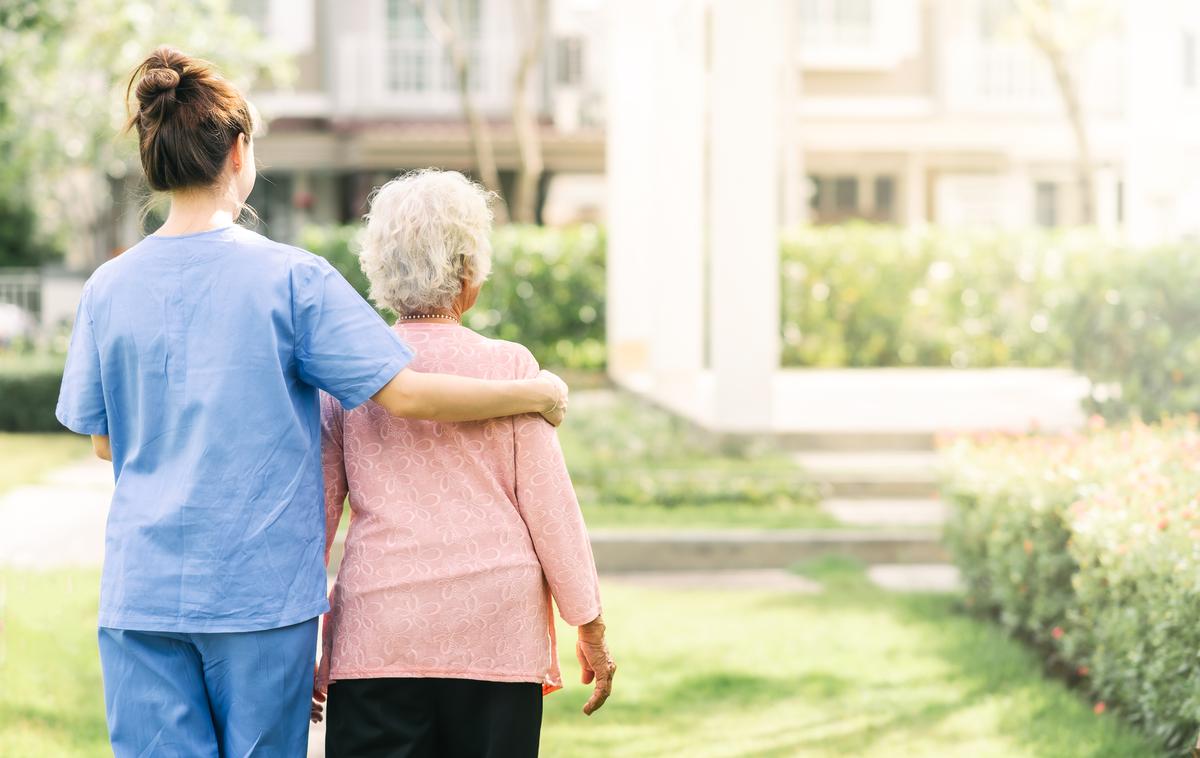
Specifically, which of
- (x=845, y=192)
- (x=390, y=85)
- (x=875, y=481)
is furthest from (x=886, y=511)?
(x=845, y=192)

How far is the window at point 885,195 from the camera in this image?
30.8 m

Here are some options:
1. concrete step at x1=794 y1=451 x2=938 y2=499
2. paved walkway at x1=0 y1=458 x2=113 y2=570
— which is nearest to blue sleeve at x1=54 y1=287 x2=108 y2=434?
paved walkway at x1=0 y1=458 x2=113 y2=570

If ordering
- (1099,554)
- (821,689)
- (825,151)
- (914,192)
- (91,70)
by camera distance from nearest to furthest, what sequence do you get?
1. (1099,554)
2. (821,689)
3. (91,70)
4. (825,151)
5. (914,192)

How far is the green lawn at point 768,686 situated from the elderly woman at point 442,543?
6.37ft

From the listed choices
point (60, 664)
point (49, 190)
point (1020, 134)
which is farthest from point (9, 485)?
point (1020, 134)

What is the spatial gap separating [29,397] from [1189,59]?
10970mm

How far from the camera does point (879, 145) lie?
3003 centimetres

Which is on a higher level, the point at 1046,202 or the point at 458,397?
the point at 1046,202

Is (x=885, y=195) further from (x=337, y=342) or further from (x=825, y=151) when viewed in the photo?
(x=337, y=342)

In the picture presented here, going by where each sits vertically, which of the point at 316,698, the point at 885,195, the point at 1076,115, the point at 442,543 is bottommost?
the point at 316,698

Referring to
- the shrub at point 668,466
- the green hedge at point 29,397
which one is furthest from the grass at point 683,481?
the green hedge at point 29,397

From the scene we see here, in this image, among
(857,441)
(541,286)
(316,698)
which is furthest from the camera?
(541,286)

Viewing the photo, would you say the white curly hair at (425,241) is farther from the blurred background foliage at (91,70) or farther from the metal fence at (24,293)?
the metal fence at (24,293)

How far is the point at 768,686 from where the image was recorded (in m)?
5.55
